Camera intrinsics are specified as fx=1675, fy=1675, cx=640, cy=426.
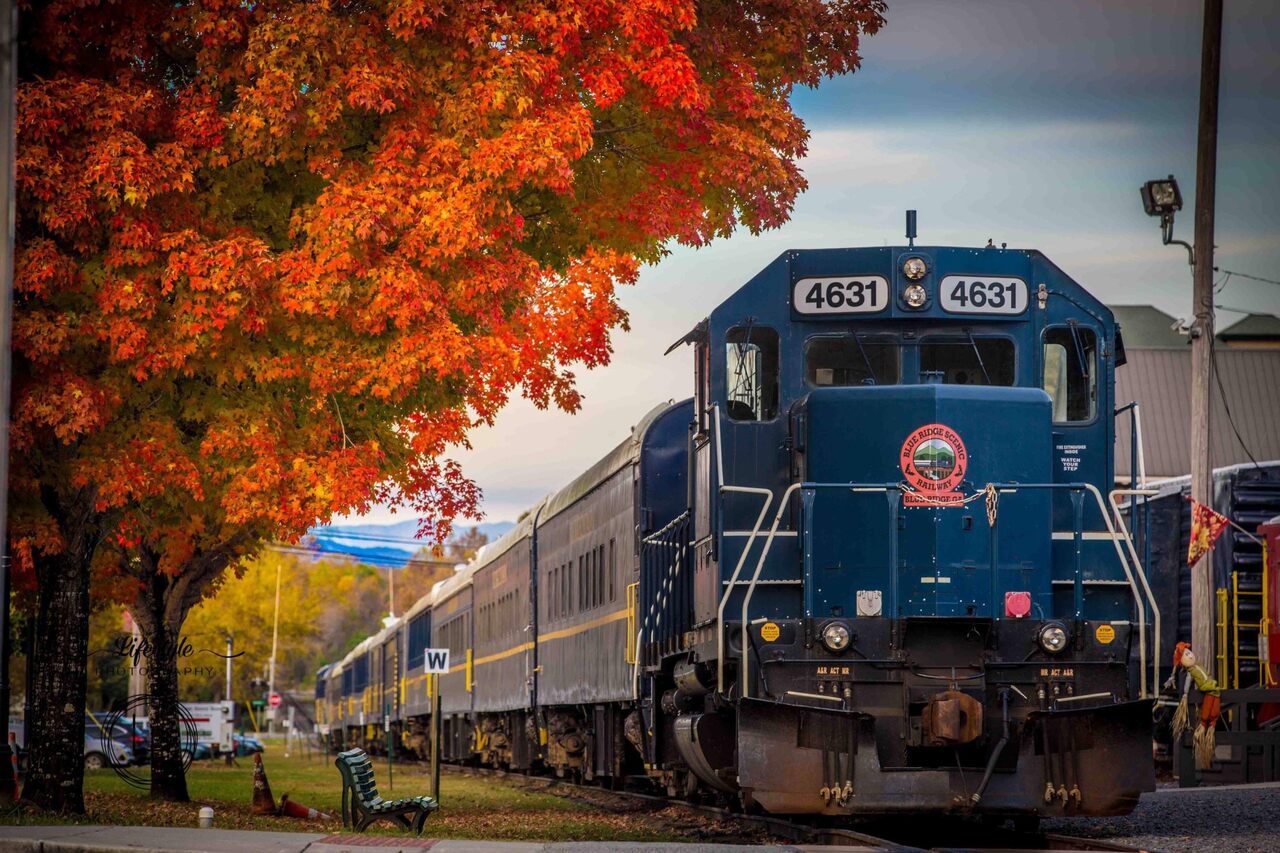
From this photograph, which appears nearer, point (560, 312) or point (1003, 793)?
point (1003, 793)

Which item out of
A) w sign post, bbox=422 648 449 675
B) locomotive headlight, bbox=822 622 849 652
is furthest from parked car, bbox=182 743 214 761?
locomotive headlight, bbox=822 622 849 652

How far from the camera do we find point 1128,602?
13.3 m

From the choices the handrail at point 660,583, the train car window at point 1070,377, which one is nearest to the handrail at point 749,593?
the train car window at point 1070,377

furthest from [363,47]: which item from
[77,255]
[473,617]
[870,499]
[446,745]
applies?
[446,745]

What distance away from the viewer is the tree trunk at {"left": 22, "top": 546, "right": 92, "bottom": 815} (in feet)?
56.7

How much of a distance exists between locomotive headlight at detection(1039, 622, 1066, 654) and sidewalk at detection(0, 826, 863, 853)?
2145 mm

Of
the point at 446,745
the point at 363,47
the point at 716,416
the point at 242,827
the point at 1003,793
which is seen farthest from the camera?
the point at 446,745

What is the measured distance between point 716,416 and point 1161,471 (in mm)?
33794

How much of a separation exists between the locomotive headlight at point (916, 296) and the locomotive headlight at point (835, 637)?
107 inches

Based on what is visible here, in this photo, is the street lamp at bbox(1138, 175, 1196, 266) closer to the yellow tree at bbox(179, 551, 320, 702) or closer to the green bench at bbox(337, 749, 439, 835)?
the green bench at bbox(337, 749, 439, 835)

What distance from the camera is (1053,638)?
41.4ft

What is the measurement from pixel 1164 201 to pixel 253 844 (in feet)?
60.1

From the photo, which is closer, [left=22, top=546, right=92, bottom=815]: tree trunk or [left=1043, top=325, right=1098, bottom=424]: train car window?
[left=1043, top=325, right=1098, bottom=424]: train car window

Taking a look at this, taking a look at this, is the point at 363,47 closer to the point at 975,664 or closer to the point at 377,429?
the point at 377,429
